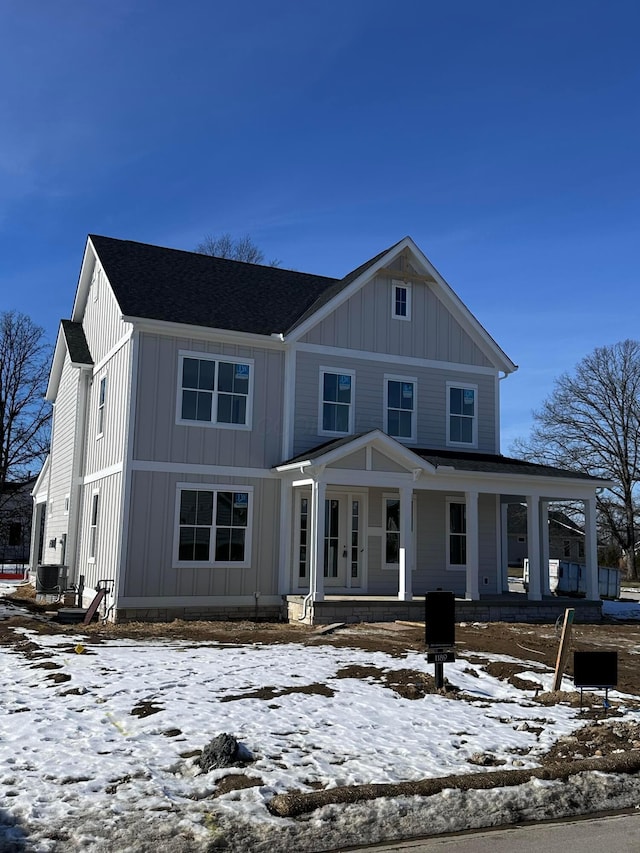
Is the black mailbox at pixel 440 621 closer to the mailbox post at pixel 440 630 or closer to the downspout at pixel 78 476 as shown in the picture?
the mailbox post at pixel 440 630

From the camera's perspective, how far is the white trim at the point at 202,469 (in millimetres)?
16422

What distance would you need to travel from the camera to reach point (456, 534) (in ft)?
63.6

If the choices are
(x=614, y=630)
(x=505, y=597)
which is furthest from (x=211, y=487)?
(x=614, y=630)

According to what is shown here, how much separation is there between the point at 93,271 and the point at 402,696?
1629 centimetres

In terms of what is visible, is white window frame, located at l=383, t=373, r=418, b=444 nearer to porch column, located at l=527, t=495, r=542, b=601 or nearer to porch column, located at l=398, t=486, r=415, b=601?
porch column, located at l=398, t=486, r=415, b=601

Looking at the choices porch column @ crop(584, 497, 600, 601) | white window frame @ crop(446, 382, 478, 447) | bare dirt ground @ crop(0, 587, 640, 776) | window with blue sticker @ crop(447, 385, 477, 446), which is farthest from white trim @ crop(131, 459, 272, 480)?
porch column @ crop(584, 497, 600, 601)

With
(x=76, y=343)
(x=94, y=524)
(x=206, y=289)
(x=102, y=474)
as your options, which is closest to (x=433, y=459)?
(x=206, y=289)

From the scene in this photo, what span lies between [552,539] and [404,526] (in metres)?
42.7

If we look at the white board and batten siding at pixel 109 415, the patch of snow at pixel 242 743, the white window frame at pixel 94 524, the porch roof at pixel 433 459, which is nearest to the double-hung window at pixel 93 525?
the white window frame at pixel 94 524

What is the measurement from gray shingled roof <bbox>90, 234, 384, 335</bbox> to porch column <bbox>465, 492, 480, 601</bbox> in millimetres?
5728

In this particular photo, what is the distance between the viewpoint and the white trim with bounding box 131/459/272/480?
16422 millimetres

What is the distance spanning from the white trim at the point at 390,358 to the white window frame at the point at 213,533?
3.56 m

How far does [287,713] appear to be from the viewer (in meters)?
7.94

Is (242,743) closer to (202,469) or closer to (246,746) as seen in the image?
(246,746)
